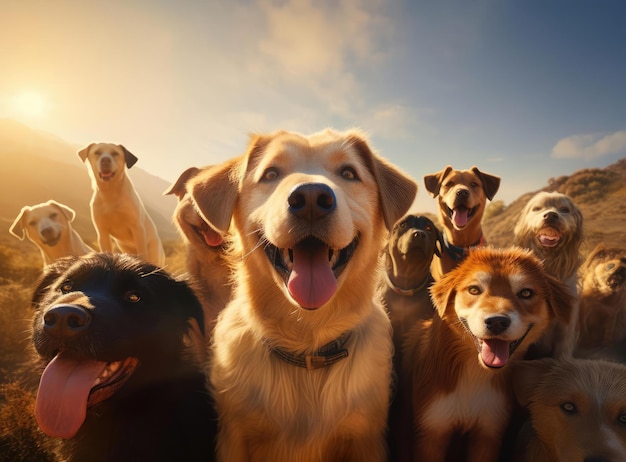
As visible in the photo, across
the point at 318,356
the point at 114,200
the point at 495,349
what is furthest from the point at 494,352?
the point at 114,200

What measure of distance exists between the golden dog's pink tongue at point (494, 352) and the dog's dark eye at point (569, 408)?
17.2 inches

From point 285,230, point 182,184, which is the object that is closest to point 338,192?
point 285,230

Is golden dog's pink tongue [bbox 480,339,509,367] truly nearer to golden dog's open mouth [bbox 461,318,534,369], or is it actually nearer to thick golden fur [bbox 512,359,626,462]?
golden dog's open mouth [bbox 461,318,534,369]

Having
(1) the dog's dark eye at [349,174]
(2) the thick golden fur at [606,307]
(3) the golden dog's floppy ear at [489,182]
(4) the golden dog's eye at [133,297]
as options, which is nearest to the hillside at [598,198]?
(3) the golden dog's floppy ear at [489,182]

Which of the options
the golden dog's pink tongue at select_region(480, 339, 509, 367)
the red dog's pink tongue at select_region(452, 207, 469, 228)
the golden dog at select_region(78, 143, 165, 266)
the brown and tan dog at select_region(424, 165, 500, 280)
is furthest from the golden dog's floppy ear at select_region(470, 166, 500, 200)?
the golden dog at select_region(78, 143, 165, 266)

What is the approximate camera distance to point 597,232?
10.3m

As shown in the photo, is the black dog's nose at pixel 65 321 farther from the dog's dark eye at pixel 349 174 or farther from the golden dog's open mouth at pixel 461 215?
the golden dog's open mouth at pixel 461 215

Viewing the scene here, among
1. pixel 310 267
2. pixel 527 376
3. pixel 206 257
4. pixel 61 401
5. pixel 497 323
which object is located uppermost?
pixel 310 267

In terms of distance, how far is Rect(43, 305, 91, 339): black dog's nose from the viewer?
6.24 feet

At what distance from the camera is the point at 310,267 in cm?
204

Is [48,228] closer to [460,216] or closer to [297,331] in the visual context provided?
[297,331]

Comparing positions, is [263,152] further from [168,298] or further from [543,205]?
[543,205]

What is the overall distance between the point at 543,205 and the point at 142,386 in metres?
4.83

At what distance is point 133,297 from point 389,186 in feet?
6.05
